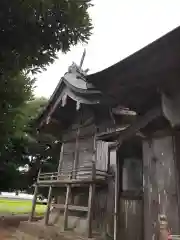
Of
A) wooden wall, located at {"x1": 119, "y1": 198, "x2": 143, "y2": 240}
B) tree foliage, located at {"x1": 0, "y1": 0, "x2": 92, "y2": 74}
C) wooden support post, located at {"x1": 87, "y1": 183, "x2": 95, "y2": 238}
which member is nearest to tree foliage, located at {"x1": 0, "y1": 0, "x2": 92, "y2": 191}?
tree foliage, located at {"x1": 0, "y1": 0, "x2": 92, "y2": 74}

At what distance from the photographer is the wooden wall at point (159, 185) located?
3605 millimetres

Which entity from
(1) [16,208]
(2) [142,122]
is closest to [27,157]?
(1) [16,208]

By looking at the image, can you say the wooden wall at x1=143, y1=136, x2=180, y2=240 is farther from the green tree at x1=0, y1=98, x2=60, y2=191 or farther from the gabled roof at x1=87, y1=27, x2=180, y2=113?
the green tree at x1=0, y1=98, x2=60, y2=191

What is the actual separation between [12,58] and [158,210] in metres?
4.58

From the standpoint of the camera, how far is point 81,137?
13023 mm

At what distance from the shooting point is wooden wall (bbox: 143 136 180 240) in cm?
361

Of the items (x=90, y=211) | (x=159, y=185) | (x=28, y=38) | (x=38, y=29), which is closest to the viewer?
(x=159, y=185)

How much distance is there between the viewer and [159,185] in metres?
3.86

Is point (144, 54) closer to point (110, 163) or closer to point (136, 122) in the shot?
point (136, 122)

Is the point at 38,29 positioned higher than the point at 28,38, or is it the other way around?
the point at 38,29

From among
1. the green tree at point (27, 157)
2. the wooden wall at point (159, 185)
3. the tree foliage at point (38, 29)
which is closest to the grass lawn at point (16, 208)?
the green tree at point (27, 157)

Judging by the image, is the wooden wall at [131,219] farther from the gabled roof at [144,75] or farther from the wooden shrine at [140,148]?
the gabled roof at [144,75]

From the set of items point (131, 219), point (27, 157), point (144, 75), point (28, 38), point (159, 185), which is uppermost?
point (28, 38)

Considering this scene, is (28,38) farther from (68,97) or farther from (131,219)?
(68,97)
